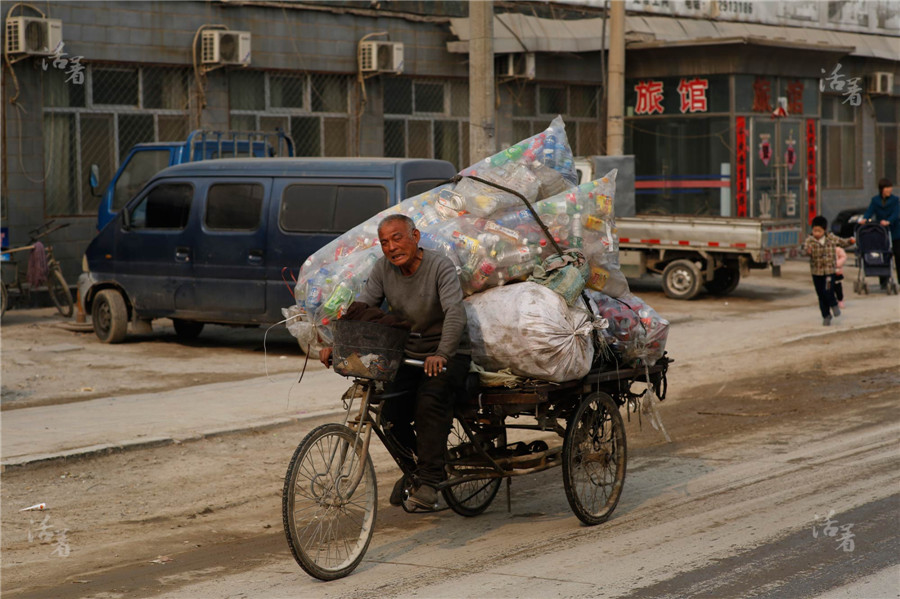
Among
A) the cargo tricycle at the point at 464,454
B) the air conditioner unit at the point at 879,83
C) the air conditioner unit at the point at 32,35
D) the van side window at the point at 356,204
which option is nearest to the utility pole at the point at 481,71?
the van side window at the point at 356,204

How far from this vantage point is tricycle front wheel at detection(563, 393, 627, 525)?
23.1ft

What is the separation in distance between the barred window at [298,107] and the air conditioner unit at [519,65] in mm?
4144

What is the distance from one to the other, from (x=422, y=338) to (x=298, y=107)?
1737 cm

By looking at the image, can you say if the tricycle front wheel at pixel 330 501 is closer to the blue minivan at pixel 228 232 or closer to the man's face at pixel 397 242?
the man's face at pixel 397 242

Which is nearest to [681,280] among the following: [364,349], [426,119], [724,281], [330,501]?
[724,281]

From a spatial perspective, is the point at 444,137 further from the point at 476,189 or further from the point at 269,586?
the point at 269,586

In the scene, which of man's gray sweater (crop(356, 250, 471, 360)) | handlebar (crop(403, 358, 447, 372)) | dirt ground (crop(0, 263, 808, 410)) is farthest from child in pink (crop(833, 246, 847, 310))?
handlebar (crop(403, 358, 447, 372))

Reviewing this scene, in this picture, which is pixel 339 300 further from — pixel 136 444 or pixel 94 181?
pixel 94 181

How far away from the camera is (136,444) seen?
9500 mm

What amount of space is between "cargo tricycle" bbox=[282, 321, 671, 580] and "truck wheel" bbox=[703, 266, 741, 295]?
13539mm

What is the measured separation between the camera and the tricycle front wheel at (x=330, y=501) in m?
6.02

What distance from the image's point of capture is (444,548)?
685 centimetres

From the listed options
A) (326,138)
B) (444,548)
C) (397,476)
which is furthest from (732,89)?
(444,548)

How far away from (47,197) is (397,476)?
→ 12862 mm
